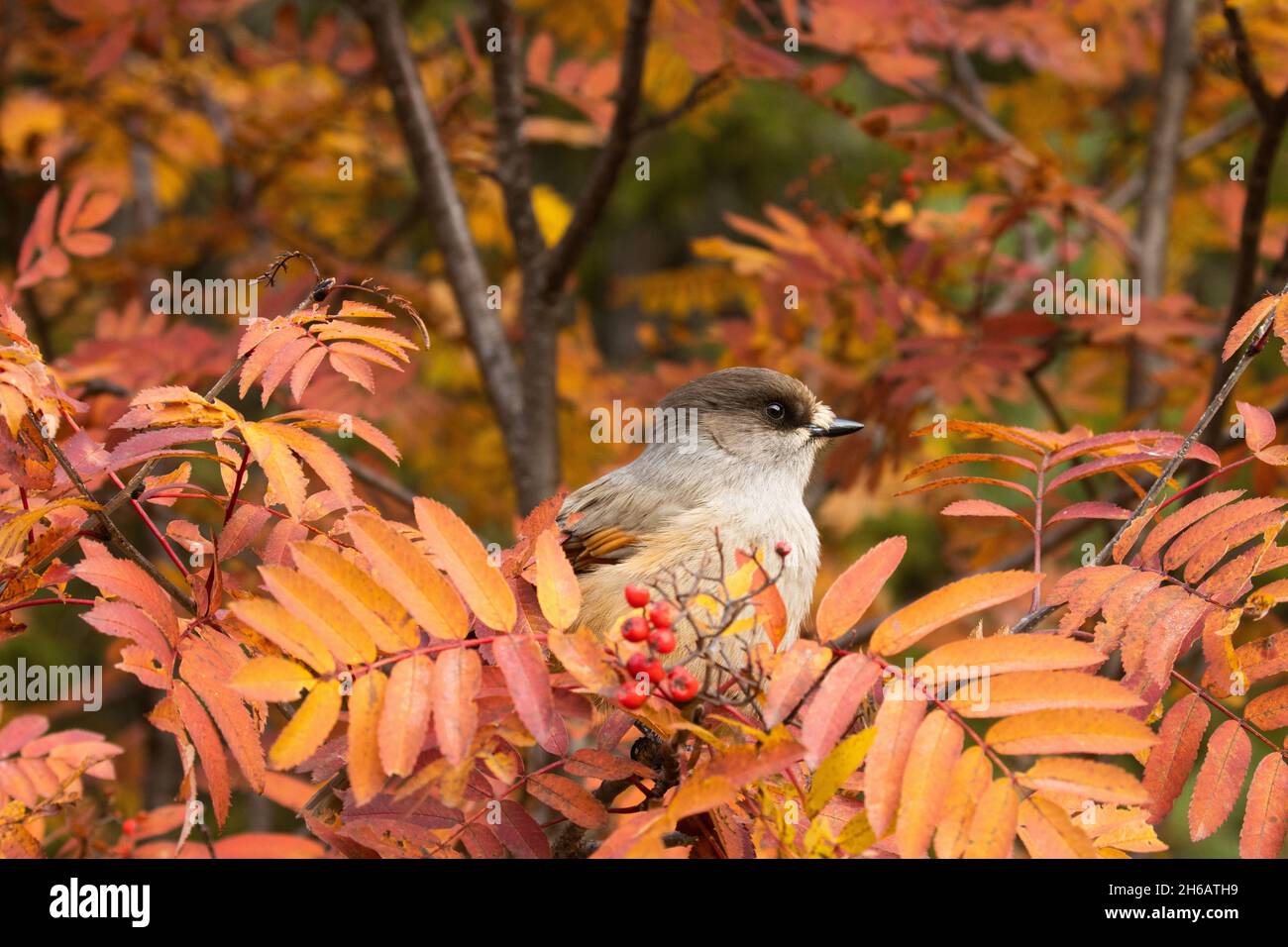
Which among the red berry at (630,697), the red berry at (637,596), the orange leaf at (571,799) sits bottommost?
the orange leaf at (571,799)

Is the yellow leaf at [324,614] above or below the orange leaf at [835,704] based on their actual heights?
above

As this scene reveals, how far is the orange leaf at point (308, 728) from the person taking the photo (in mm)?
1487

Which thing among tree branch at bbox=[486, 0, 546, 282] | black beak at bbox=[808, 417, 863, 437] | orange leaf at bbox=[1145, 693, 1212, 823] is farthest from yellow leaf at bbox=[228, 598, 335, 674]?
tree branch at bbox=[486, 0, 546, 282]

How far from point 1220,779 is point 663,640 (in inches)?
33.6

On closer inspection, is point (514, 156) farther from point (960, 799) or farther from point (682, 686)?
point (960, 799)

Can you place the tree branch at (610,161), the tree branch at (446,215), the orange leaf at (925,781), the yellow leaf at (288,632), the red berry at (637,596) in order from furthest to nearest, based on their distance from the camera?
1. the tree branch at (446,215)
2. the tree branch at (610,161)
3. the red berry at (637,596)
4. the yellow leaf at (288,632)
5. the orange leaf at (925,781)

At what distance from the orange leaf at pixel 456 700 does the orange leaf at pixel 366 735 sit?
3.0 inches

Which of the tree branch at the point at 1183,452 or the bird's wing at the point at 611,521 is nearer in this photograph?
the tree branch at the point at 1183,452

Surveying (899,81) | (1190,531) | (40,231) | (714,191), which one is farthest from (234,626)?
(714,191)

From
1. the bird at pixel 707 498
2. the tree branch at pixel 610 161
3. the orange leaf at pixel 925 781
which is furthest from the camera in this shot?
the tree branch at pixel 610 161

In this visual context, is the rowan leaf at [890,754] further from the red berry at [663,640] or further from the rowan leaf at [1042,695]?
the red berry at [663,640]

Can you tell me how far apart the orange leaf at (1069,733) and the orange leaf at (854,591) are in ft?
0.78

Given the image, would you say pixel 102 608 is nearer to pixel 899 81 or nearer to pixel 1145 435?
pixel 1145 435

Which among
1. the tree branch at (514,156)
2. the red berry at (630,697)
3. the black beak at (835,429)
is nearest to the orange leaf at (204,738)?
the red berry at (630,697)
